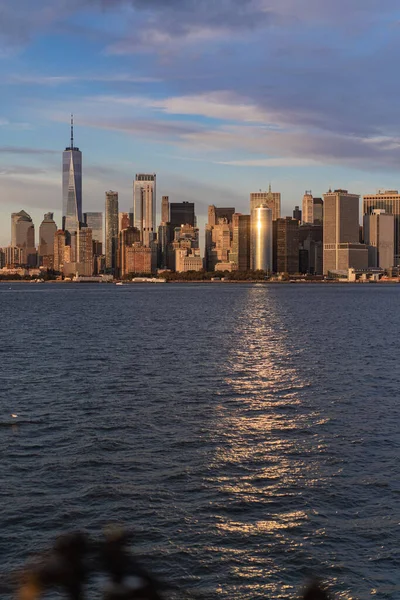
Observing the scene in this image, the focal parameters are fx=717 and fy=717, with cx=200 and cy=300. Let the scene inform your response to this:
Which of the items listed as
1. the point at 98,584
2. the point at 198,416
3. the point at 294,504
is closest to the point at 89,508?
the point at 98,584

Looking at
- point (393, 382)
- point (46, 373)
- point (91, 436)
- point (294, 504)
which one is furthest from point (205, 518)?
point (46, 373)

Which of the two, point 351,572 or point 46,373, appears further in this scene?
point 46,373

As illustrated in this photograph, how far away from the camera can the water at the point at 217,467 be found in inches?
675

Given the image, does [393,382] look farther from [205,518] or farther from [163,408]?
[205,518]

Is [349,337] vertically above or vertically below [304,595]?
below

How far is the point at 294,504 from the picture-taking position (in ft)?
68.5

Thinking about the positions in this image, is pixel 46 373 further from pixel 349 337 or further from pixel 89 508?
pixel 349 337

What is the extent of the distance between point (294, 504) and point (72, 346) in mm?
49810

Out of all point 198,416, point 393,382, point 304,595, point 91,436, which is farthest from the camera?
point 393,382

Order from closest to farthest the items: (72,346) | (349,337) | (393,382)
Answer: (393,382) < (72,346) < (349,337)

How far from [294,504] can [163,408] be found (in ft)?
49.1

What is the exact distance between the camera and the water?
675 inches

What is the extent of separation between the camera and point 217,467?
24.4 m

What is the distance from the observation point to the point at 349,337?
79000 mm
